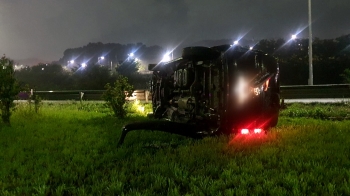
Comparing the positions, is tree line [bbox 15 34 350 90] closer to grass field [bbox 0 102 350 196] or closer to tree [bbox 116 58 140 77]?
tree [bbox 116 58 140 77]

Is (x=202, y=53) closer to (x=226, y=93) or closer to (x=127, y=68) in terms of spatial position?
(x=226, y=93)

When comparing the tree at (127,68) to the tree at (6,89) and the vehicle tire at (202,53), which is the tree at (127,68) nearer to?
the tree at (6,89)

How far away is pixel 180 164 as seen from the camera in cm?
518

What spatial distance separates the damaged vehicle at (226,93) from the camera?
6988 millimetres

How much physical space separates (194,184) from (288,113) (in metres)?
10.0

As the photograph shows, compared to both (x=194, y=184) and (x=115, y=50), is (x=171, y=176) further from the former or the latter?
(x=115, y=50)

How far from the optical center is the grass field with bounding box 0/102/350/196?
4156 mm

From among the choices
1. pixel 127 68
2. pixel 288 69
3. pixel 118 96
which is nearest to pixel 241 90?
pixel 118 96

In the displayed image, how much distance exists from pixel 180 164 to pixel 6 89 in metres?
7.98

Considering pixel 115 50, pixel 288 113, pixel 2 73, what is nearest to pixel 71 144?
pixel 2 73

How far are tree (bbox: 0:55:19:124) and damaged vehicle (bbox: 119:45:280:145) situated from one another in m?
5.75

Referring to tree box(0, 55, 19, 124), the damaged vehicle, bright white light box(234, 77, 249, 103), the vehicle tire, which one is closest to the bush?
tree box(0, 55, 19, 124)

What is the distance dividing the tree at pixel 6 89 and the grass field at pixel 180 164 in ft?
9.77

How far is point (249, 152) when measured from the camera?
5.71m
